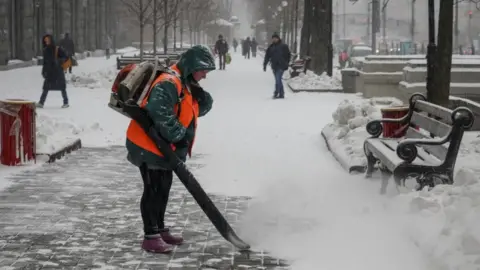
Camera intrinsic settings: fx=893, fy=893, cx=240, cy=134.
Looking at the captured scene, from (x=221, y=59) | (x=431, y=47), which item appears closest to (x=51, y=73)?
(x=431, y=47)

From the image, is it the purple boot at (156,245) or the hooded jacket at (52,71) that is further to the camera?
the hooded jacket at (52,71)

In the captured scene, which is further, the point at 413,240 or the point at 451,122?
the point at 451,122

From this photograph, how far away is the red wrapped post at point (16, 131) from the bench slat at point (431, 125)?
4427 mm

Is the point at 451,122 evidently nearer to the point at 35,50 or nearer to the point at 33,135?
the point at 33,135

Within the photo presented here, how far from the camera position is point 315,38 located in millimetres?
29516

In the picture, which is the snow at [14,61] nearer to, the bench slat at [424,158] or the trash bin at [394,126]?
the trash bin at [394,126]

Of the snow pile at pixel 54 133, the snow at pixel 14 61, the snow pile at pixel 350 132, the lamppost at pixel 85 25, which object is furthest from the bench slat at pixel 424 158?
the lamppost at pixel 85 25

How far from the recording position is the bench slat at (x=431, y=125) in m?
8.04

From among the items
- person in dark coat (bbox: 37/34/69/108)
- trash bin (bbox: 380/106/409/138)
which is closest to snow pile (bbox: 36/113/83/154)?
trash bin (bbox: 380/106/409/138)

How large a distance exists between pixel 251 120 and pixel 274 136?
2809mm

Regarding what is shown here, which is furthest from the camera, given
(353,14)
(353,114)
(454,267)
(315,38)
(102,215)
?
(353,14)

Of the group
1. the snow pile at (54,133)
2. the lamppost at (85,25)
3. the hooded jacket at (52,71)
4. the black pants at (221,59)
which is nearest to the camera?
the snow pile at (54,133)

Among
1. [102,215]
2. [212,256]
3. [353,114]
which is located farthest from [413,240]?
[353,114]

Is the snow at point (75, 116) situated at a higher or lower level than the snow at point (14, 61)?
lower
